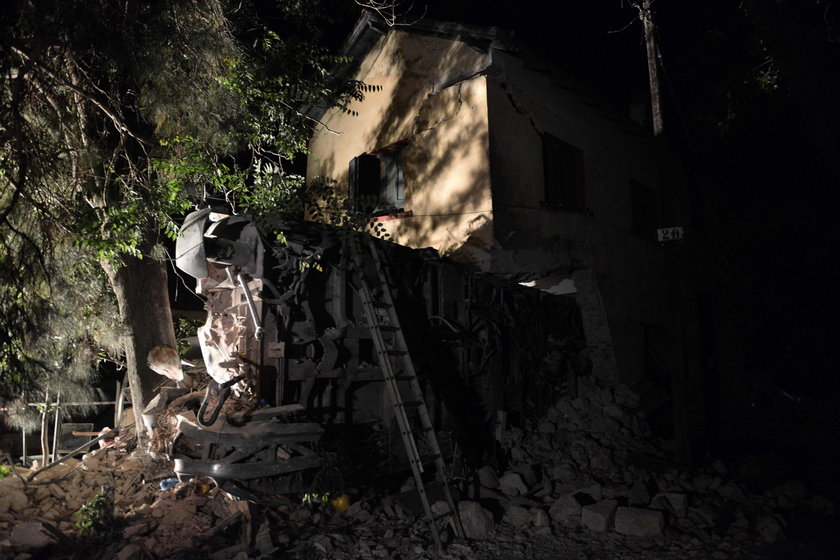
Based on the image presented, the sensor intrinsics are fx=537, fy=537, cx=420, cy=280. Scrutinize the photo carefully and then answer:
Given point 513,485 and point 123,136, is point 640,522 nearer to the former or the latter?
point 513,485

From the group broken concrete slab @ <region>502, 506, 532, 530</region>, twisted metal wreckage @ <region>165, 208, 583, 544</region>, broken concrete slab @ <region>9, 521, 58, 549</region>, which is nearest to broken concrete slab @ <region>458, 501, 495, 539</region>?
broken concrete slab @ <region>502, 506, 532, 530</region>

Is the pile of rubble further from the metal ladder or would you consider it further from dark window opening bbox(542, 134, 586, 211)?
dark window opening bbox(542, 134, 586, 211)

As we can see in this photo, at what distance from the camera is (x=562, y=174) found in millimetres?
10555

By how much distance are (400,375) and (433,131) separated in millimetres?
5384

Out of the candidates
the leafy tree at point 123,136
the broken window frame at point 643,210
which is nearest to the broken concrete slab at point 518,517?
the leafy tree at point 123,136

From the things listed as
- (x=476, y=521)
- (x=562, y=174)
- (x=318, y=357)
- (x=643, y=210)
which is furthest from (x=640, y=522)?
(x=643, y=210)

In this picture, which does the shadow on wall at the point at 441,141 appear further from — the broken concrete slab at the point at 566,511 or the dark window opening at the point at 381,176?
the broken concrete slab at the point at 566,511

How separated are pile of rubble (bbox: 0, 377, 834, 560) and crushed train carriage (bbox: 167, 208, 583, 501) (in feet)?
1.60

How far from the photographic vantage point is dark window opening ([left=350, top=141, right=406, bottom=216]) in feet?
35.8

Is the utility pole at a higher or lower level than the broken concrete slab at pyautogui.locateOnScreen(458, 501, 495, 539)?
higher

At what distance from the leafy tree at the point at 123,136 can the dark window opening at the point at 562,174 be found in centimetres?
442

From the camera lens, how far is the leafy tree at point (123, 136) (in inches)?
234

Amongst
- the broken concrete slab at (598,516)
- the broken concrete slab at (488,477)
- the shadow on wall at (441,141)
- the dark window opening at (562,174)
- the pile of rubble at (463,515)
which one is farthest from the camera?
the dark window opening at (562,174)

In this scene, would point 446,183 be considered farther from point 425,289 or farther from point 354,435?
point 354,435
